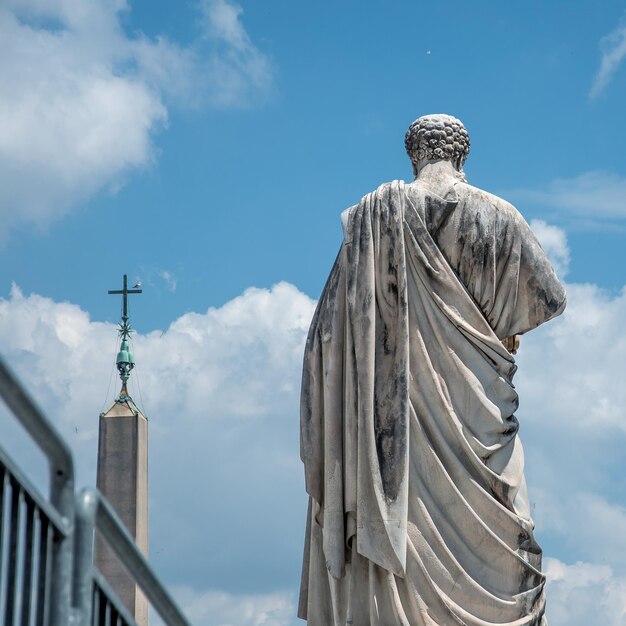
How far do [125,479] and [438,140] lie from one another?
2724cm

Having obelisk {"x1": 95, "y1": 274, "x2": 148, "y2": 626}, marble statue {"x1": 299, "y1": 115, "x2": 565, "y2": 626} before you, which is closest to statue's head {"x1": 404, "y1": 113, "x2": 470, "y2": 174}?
marble statue {"x1": 299, "y1": 115, "x2": 565, "y2": 626}

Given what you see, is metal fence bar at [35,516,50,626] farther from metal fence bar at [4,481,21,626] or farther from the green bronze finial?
the green bronze finial

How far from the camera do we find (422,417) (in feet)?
37.5

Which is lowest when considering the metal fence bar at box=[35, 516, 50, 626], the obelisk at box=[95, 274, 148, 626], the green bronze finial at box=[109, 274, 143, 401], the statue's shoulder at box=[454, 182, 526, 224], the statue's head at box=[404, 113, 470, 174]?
the metal fence bar at box=[35, 516, 50, 626]

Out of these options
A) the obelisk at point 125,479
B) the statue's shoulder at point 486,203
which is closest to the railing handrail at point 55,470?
the statue's shoulder at point 486,203

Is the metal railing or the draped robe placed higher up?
the draped robe

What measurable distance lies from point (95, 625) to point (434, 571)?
522 centimetres

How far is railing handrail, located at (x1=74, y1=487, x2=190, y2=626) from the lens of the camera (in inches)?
226

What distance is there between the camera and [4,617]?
5.52 m

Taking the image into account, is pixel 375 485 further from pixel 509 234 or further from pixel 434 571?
pixel 509 234

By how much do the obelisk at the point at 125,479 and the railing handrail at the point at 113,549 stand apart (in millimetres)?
30605

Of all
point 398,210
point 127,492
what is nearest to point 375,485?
point 398,210

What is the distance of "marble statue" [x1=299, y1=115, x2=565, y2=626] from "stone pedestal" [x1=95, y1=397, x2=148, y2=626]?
2614 cm

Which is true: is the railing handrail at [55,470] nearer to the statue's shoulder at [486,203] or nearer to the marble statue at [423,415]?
the marble statue at [423,415]
